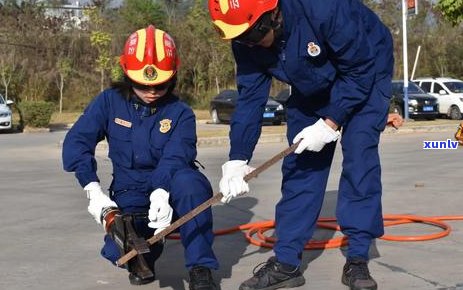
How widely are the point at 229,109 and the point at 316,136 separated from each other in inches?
793

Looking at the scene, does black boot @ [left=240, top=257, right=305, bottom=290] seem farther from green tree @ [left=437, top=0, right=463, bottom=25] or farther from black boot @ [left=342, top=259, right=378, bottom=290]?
green tree @ [left=437, top=0, right=463, bottom=25]

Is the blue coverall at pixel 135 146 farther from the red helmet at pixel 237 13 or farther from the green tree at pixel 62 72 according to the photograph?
the green tree at pixel 62 72

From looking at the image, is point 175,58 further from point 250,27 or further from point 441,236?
point 441,236

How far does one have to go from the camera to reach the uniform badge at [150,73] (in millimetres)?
4070

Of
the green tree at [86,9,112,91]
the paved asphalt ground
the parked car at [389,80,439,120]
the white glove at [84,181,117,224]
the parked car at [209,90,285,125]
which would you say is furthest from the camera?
the green tree at [86,9,112,91]

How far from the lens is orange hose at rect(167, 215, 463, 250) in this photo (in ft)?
17.0

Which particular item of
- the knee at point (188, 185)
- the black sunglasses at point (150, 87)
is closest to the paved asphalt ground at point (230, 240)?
the knee at point (188, 185)

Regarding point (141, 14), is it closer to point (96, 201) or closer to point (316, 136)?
point (96, 201)

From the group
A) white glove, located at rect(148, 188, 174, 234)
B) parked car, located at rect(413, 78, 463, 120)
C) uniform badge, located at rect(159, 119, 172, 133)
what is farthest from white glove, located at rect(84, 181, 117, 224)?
parked car, located at rect(413, 78, 463, 120)

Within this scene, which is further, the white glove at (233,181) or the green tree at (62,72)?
the green tree at (62,72)

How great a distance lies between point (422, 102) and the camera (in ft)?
76.4

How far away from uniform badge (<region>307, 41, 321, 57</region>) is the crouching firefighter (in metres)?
0.84

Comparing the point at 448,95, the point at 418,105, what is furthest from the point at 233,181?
the point at 448,95

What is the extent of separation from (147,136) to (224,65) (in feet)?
94.2
